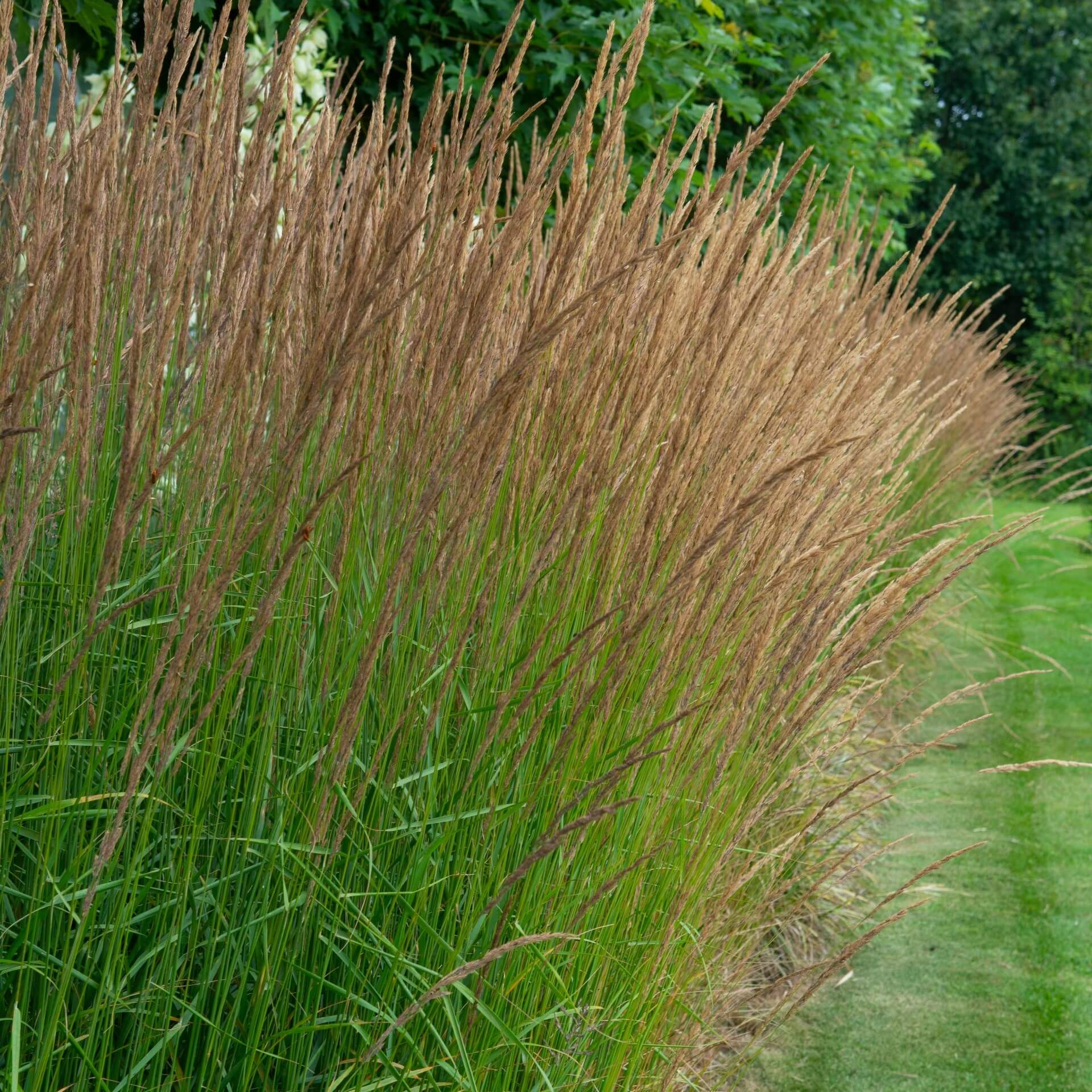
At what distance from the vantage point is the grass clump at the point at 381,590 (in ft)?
3.84

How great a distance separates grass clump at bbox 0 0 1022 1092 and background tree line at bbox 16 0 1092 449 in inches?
13.4

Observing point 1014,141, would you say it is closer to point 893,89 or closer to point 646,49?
point 893,89

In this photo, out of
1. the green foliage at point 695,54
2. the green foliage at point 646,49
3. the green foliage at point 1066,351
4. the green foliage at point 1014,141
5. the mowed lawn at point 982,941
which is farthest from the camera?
the green foliage at point 1014,141

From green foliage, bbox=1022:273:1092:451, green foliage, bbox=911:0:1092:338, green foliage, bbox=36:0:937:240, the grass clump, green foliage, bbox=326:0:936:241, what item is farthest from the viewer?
green foliage, bbox=911:0:1092:338

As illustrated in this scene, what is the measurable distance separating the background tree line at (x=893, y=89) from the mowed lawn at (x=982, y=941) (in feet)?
5.57

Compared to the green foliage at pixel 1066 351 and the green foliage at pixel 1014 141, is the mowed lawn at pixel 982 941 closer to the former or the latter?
the green foliage at pixel 1066 351

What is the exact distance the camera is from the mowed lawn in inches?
111

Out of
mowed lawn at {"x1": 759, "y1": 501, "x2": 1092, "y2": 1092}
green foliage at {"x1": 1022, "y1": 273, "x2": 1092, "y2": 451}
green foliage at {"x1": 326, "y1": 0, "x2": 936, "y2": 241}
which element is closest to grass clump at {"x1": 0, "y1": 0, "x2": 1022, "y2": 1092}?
green foliage at {"x1": 326, "y1": 0, "x2": 936, "y2": 241}

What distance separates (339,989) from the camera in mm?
1249

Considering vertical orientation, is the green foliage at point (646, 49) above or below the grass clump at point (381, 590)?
below

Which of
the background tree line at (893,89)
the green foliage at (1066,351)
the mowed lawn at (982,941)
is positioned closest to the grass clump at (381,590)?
the background tree line at (893,89)

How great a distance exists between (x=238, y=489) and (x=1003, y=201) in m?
22.1

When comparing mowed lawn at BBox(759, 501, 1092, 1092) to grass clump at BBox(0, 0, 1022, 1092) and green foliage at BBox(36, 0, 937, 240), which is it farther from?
green foliage at BBox(36, 0, 937, 240)

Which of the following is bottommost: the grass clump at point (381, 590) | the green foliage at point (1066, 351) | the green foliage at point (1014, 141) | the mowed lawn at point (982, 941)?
the green foliage at point (1066, 351)
